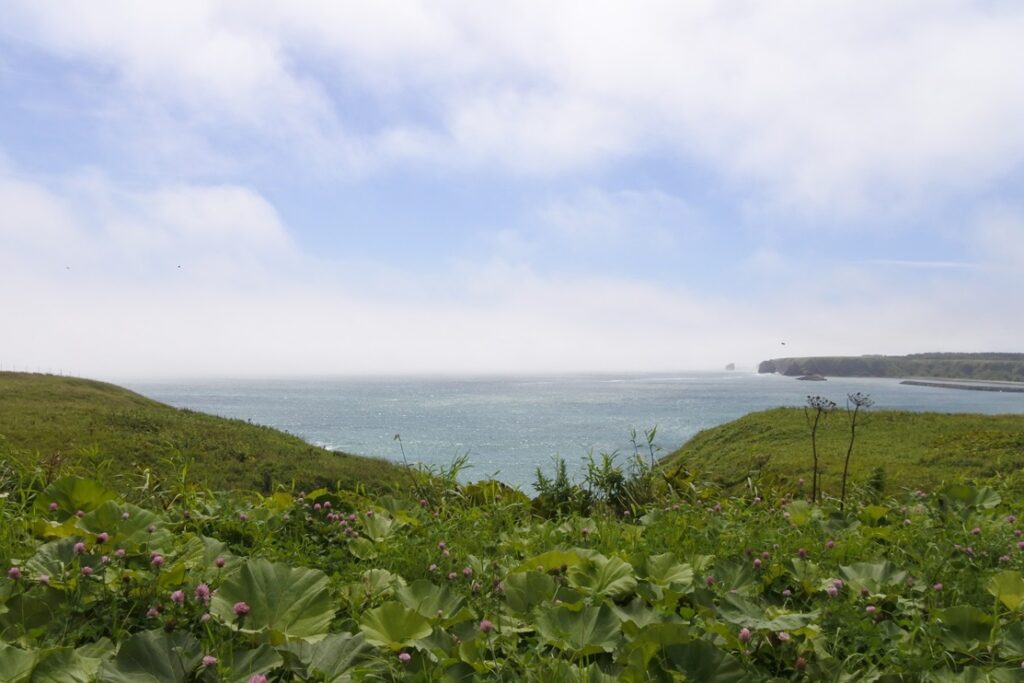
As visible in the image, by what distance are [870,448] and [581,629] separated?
19179mm

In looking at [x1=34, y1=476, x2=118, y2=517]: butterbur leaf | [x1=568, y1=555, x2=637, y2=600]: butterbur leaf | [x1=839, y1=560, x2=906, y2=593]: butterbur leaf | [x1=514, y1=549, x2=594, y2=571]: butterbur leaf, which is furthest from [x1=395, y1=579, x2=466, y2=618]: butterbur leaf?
[x1=34, y1=476, x2=118, y2=517]: butterbur leaf

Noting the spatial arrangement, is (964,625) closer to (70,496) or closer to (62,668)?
(62,668)

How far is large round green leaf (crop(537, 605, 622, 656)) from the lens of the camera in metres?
2.34

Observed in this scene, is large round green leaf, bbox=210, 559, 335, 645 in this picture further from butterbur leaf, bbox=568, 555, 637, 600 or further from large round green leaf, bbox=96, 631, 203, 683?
butterbur leaf, bbox=568, 555, 637, 600

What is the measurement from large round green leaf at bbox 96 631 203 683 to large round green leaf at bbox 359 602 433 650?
22.1 inches

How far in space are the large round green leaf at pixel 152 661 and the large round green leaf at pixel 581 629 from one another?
118cm

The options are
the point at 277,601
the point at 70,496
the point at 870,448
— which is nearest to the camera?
the point at 277,601

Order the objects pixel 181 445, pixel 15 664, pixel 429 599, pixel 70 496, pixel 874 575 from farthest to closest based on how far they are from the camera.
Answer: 1. pixel 181 445
2. pixel 70 496
3. pixel 874 575
4. pixel 429 599
5. pixel 15 664

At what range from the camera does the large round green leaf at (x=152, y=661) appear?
2.05m

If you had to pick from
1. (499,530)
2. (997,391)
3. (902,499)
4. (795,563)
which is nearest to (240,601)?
(499,530)

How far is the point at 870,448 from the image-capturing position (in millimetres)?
18797

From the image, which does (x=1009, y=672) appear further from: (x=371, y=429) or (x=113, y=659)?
(x=371, y=429)

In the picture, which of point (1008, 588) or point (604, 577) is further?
point (604, 577)

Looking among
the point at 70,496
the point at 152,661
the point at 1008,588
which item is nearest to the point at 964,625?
the point at 1008,588
